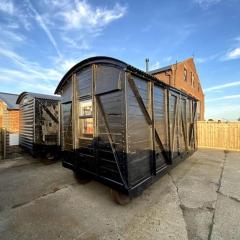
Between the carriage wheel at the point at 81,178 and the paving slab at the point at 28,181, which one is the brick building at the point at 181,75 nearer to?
the paving slab at the point at 28,181

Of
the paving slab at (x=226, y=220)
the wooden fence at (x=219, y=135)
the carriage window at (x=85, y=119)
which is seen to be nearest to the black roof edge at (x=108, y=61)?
the carriage window at (x=85, y=119)

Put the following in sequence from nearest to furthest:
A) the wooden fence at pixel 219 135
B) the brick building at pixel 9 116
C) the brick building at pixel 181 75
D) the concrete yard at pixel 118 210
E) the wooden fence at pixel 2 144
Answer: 1. the concrete yard at pixel 118 210
2. the wooden fence at pixel 2 144
3. the brick building at pixel 9 116
4. the wooden fence at pixel 219 135
5. the brick building at pixel 181 75

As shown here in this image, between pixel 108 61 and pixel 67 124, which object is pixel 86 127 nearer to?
pixel 67 124

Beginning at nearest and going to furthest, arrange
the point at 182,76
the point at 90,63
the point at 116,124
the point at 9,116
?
the point at 116,124, the point at 90,63, the point at 9,116, the point at 182,76

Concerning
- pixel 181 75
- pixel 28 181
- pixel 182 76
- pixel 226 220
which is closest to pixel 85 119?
pixel 28 181

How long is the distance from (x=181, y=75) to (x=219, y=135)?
7.62 metres

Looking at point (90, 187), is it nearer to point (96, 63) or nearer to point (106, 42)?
point (96, 63)

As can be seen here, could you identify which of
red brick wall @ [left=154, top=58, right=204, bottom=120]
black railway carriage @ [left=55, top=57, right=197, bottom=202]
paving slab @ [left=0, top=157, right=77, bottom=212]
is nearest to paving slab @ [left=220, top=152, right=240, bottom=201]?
black railway carriage @ [left=55, top=57, right=197, bottom=202]

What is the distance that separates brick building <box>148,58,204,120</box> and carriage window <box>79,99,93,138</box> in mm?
11900

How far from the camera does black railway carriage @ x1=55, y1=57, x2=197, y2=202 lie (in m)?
3.48

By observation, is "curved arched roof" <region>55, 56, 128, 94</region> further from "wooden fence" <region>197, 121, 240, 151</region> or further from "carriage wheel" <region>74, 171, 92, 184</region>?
"wooden fence" <region>197, 121, 240, 151</region>

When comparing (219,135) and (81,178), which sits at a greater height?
(219,135)

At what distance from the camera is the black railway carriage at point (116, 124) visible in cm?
348

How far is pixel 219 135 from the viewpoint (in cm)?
1105
